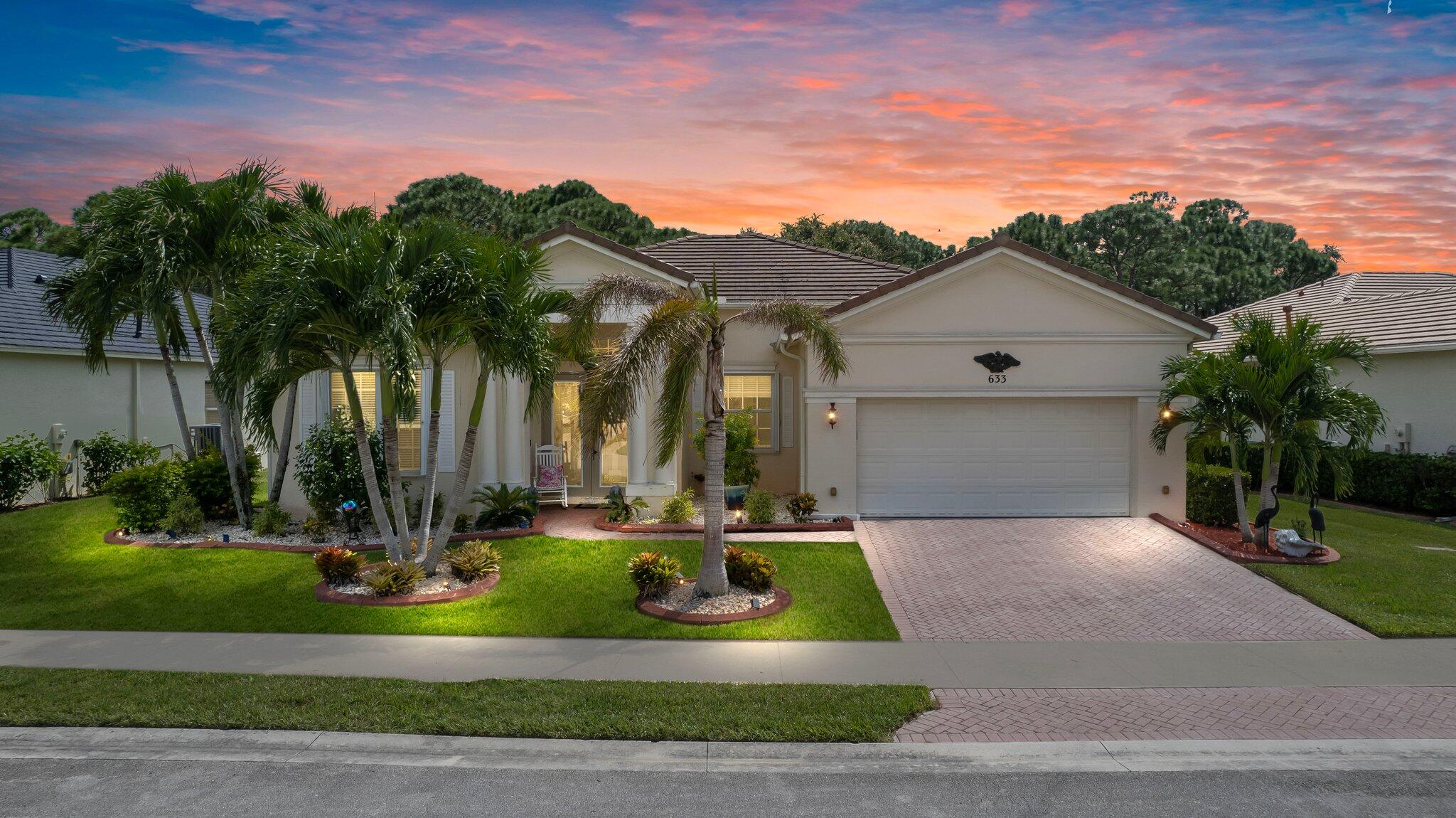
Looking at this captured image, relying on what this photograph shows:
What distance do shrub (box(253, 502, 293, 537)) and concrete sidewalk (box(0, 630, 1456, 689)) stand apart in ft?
13.3

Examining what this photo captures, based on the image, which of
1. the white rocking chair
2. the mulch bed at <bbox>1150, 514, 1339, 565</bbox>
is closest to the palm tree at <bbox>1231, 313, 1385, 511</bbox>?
the mulch bed at <bbox>1150, 514, 1339, 565</bbox>

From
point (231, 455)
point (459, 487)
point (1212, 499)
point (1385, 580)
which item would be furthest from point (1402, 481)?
point (231, 455)

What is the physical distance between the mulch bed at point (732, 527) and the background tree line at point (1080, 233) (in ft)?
85.6

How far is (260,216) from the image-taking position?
542 inches

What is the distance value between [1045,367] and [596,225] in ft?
99.2

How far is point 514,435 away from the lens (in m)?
15.6

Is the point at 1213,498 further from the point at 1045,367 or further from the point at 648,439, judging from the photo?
the point at 648,439

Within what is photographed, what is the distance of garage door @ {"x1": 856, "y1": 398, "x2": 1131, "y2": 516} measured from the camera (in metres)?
15.5

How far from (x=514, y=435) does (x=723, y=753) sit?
9.63 meters

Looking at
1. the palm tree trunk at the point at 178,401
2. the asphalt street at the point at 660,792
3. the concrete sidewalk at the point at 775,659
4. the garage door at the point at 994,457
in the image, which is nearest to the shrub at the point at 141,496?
the palm tree trunk at the point at 178,401

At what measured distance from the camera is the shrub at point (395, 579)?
11.1 m

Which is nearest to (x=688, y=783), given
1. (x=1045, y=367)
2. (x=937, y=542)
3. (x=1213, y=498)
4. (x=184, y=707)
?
(x=184, y=707)

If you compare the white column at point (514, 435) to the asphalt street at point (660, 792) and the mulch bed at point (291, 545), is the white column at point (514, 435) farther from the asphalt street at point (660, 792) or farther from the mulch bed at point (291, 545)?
the asphalt street at point (660, 792)

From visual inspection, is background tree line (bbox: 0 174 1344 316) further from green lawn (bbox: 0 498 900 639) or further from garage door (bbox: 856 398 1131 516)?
green lawn (bbox: 0 498 900 639)
